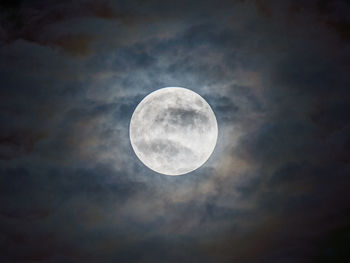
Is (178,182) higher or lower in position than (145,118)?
lower

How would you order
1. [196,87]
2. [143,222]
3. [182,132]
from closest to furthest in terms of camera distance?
[182,132], [196,87], [143,222]

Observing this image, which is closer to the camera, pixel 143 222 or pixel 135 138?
pixel 135 138

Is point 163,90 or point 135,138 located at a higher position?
point 163,90

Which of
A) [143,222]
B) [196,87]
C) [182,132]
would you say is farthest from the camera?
[143,222]

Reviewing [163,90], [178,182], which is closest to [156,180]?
[178,182]

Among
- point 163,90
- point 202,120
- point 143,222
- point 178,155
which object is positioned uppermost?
point 163,90

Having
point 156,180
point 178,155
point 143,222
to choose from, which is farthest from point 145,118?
point 143,222

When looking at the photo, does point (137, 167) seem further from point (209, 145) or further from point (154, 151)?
point (209, 145)

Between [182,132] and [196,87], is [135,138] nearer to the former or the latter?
[182,132]

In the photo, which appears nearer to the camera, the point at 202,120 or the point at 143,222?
the point at 202,120
